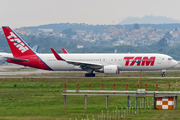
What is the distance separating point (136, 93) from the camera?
96.9 feet

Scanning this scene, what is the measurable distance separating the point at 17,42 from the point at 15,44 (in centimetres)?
48

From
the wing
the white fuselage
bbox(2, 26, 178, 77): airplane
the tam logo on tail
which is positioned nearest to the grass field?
the wing

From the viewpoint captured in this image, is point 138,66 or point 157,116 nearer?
point 157,116

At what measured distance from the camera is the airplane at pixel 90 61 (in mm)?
59250

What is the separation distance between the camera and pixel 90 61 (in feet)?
201

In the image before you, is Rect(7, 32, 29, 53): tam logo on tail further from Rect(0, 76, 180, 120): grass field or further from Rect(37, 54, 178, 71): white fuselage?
Rect(0, 76, 180, 120): grass field

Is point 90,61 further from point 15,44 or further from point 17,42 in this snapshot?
point 15,44

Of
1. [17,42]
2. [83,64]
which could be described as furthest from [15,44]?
[83,64]

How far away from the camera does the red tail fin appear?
6112 cm

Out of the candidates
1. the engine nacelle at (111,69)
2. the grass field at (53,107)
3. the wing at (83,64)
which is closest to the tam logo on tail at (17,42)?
the wing at (83,64)

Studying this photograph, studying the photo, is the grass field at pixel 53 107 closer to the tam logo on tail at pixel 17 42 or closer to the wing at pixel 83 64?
the wing at pixel 83 64

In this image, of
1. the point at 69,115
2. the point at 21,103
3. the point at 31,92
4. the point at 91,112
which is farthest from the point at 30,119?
the point at 31,92

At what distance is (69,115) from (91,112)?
1.97 meters

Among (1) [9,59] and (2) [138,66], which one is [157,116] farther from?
(1) [9,59]
